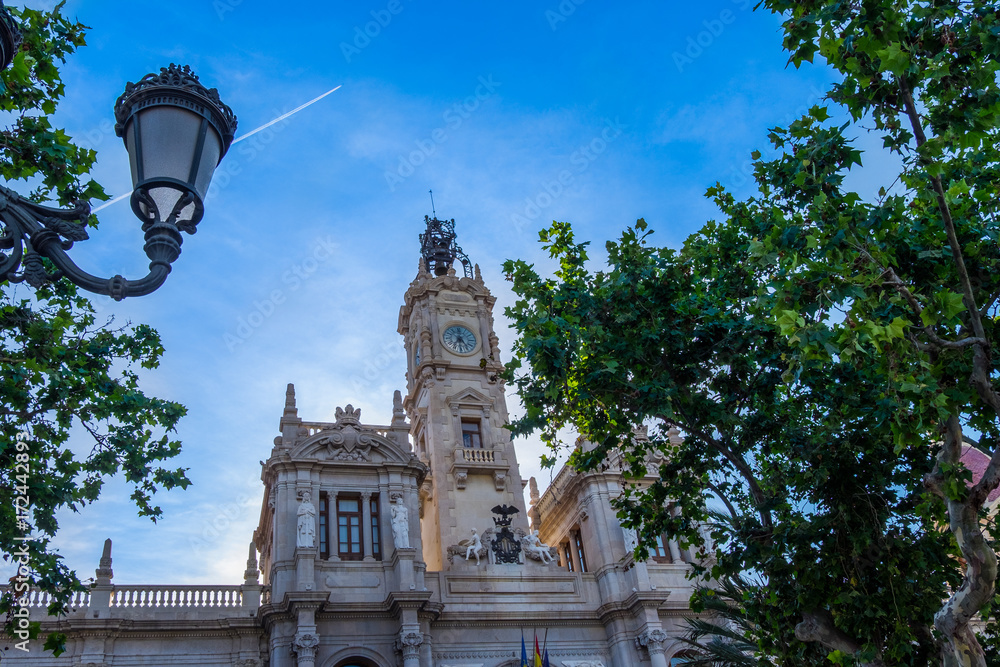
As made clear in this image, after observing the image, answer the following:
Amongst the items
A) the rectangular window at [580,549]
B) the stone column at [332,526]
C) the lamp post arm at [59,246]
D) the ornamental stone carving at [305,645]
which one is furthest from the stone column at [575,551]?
the lamp post arm at [59,246]

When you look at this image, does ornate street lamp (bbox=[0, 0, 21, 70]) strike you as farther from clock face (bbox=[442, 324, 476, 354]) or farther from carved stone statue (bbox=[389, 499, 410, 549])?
clock face (bbox=[442, 324, 476, 354])

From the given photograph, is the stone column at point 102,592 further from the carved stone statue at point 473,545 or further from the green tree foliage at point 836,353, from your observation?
the green tree foliage at point 836,353

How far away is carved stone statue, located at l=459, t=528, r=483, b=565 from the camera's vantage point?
29.2 m

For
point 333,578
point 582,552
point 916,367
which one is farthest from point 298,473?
point 916,367

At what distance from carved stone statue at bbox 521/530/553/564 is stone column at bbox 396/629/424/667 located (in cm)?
614

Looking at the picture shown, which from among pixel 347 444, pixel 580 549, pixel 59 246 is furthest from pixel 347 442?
pixel 59 246

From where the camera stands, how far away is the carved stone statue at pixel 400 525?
90.1ft

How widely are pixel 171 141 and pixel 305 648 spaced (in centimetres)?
2220

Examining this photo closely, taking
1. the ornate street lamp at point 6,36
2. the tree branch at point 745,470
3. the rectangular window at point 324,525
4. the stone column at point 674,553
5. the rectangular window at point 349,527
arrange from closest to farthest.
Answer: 1. the ornate street lamp at point 6,36
2. the tree branch at point 745,470
3. the rectangular window at point 324,525
4. the rectangular window at point 349,527
5. the stone column at point 674,553

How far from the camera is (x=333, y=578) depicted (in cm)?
2664

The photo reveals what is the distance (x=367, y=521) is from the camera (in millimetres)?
28578

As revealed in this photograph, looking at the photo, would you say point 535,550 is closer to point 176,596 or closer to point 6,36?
point 176,596

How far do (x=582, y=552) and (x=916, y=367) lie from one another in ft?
84.1

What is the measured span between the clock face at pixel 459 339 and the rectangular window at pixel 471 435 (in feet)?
11.5
